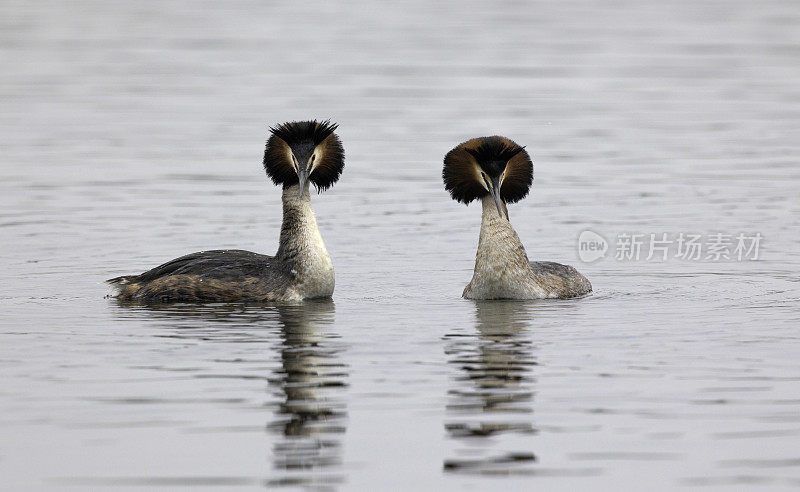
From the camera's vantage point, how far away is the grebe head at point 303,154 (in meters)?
16.7

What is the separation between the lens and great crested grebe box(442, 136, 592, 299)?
54.5 ft

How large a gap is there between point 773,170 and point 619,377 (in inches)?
569

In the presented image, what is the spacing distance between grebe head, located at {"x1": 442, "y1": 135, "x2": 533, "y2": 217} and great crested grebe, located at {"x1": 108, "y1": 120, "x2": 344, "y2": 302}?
1.31 metres

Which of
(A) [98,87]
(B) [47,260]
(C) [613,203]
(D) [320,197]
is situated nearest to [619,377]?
(B) [47,260]

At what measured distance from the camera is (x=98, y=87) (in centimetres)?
3822

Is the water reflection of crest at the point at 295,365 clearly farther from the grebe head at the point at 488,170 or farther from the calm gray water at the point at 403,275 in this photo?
the grebe head at the point at 488,170

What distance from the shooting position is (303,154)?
16656 millimetres

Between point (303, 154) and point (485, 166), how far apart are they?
2004 mm

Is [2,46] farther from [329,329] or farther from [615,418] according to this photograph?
[615,418]

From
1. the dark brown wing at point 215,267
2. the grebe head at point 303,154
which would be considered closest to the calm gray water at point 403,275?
the dark brown wing at point 215,267

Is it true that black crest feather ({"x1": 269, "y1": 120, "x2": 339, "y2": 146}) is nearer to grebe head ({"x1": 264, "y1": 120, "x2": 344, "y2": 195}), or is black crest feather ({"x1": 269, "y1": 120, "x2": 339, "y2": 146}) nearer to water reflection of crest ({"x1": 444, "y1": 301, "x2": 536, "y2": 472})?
grebe head ({"x1": 264, "y1": 120, "x2": 344, "y2": 195})
